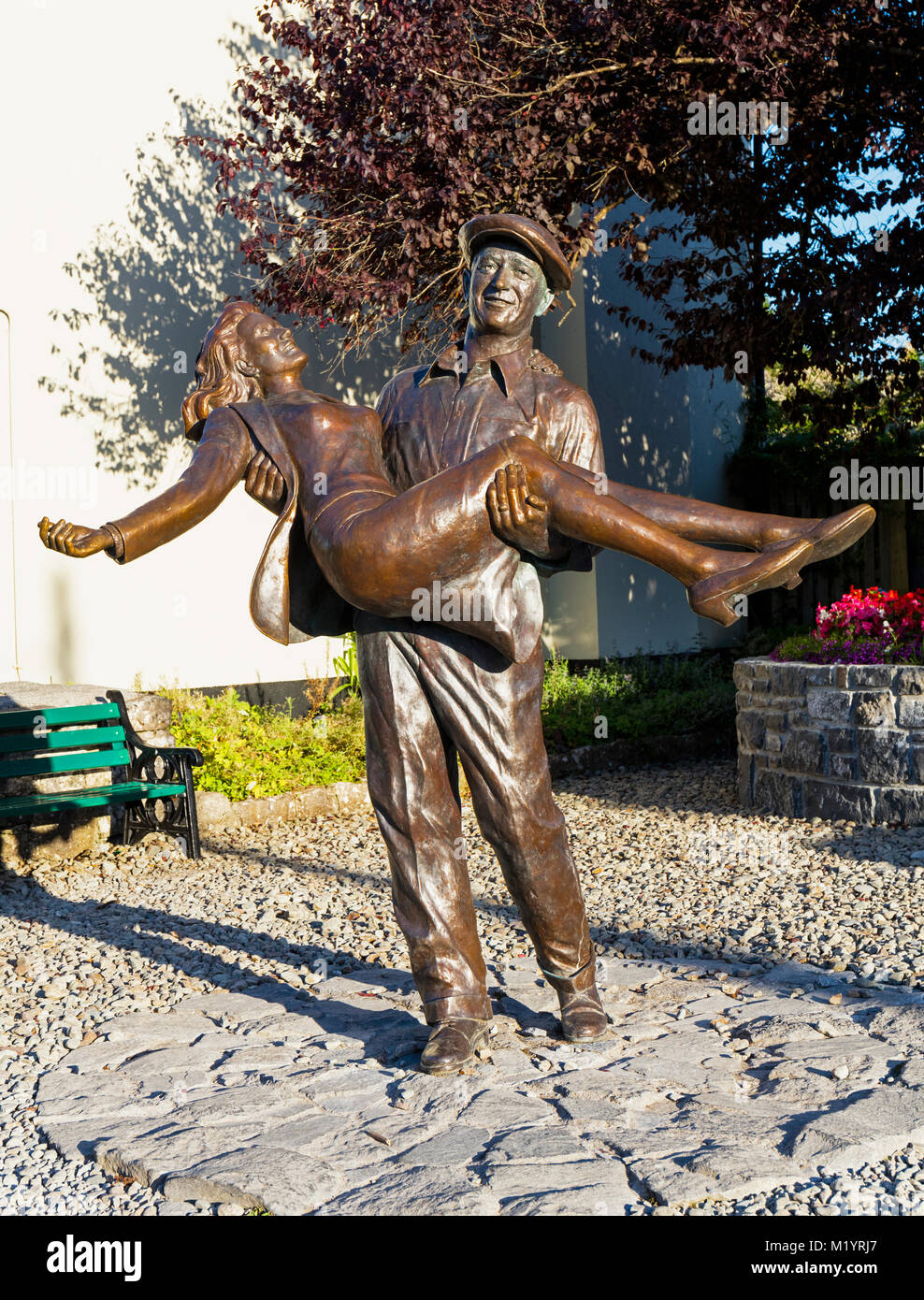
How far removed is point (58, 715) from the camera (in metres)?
6.18

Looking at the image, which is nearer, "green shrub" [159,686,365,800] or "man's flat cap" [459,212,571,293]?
"man's flat cap" [459,212,571,293]

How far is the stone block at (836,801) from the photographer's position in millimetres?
6434

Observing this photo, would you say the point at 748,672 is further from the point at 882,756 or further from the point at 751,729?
the point at 882,756

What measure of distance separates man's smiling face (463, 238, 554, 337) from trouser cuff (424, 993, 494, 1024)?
1.72 meters

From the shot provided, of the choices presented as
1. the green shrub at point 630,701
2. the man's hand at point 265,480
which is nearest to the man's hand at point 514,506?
the man's hand at point 265,480

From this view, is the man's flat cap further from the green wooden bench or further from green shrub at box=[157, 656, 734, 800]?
green shrub at box=[157, 656, 734, 800]

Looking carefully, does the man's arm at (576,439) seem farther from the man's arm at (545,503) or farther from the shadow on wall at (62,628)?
the shadow on wall at (62,628)

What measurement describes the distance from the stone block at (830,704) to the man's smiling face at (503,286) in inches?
159

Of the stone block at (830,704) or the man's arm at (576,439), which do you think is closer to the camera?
the man's arm at (576,439)

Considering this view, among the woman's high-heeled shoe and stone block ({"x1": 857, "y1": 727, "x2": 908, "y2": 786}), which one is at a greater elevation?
the woman's high-heeled shoe

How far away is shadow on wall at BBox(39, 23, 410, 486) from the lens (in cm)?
773

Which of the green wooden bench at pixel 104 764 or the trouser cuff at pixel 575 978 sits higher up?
the green wooden bench at pixel 104 764
